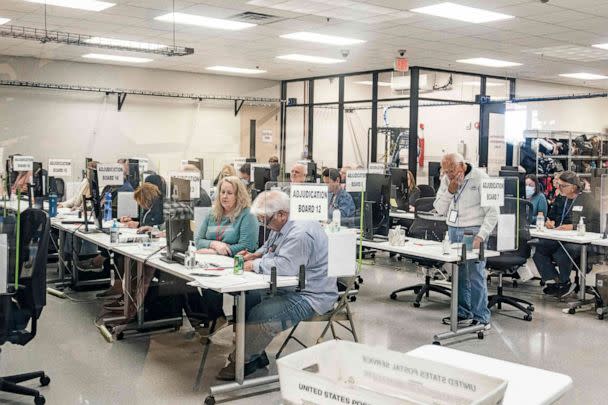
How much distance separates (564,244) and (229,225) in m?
3.57

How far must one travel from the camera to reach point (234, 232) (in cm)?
525

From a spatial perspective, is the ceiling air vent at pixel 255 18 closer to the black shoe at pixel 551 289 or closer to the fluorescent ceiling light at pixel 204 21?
the fluorescent ceiling light at pixel 204 21

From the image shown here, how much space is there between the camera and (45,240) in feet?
13.4

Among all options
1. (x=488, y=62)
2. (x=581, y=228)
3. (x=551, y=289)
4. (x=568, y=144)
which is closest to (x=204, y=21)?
(x=581, y=228)

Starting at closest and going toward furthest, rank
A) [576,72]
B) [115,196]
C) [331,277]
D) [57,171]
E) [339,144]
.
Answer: [331,277] < [115,196] < [57,171] < [576,72] < [339,144]

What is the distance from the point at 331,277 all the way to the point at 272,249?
0.43 m

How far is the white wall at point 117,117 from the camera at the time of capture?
11.7 meters

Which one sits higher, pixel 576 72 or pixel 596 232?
pixel 576 72

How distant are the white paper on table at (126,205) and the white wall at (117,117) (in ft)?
15.6

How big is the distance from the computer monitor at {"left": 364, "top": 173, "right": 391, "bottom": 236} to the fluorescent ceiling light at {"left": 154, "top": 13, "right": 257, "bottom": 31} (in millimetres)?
3102

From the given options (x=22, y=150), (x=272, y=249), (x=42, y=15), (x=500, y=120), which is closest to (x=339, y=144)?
(x=500, y=120)

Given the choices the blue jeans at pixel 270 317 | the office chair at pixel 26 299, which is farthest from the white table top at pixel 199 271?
the office chair at pixel 26 299

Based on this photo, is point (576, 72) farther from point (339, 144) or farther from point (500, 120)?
point (339, 144)

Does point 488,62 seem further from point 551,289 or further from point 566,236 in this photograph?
point 566,236
